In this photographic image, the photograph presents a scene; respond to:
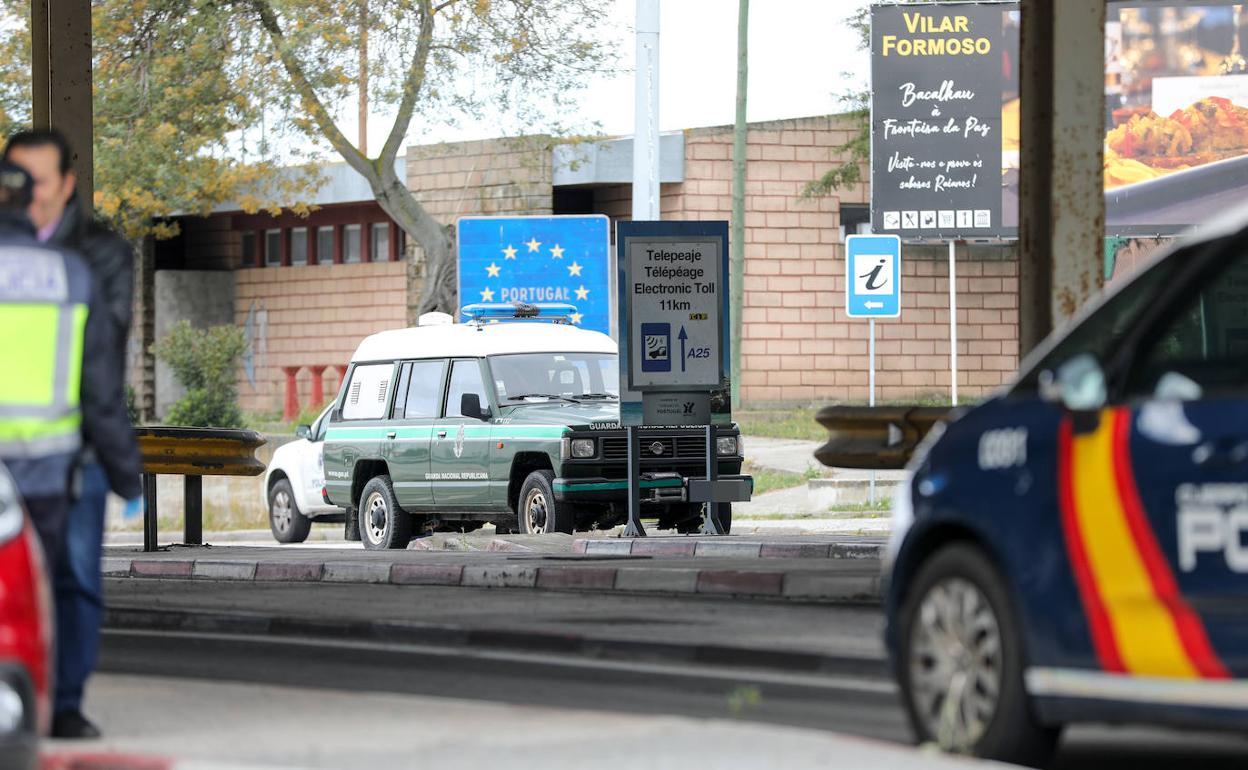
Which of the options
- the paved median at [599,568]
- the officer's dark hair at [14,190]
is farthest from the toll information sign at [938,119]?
the officer's dark hair at [14,190]

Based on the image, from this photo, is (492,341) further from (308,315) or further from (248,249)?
(248,249)

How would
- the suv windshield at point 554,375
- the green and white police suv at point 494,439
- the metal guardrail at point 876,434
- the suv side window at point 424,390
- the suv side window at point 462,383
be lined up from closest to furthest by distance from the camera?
1. the metal guardrail at point 876,434
2. the green and white police suv at point 494,439
3. the suv windshield at point 554,375
4. the suv side window at point 462,383
5. the suv side window at point 424,390

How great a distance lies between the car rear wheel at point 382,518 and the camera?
22625 mm

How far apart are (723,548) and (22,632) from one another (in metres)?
11.9

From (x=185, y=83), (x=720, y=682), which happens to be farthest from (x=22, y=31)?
(x=720, y=682)

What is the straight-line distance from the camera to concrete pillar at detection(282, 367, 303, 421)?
4687cm

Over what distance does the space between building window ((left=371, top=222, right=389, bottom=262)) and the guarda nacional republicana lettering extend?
1287 centimetres

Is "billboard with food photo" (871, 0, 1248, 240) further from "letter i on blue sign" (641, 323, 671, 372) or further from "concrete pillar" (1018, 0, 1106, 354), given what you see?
"concrete pillar" (1018, 0, 1106, 354)

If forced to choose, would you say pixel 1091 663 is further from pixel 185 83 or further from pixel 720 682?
pixel 185 83

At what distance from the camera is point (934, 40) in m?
40.8

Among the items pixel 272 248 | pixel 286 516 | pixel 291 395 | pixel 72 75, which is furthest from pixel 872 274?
pixel 272 248

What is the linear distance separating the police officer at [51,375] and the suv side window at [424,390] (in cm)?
1458

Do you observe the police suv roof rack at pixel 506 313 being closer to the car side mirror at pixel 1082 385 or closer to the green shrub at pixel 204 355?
the car side mirror at pixel 1082 385

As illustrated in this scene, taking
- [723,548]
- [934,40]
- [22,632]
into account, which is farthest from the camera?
[934,40]
